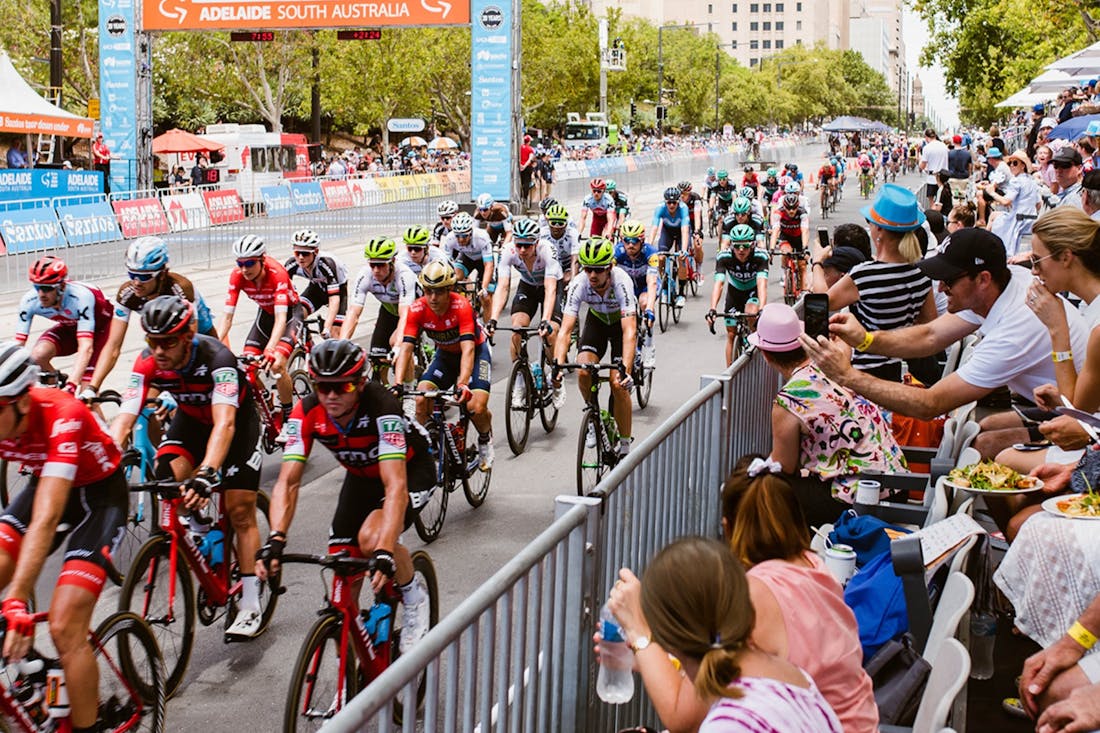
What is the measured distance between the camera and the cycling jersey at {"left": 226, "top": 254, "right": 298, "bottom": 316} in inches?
438

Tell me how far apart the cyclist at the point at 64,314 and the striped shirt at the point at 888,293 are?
17.9 feet

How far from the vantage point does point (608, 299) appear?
35.9 ft

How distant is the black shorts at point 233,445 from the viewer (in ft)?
23.3

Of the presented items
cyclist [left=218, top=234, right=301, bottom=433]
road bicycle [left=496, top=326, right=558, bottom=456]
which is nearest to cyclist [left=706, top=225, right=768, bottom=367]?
road bicycle [left=496, top=326, right=558, bottom=456]

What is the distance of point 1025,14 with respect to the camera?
4053cm

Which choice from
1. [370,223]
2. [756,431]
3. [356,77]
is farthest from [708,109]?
[756,431]

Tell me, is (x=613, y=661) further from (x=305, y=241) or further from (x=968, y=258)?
(x=305, y=241)

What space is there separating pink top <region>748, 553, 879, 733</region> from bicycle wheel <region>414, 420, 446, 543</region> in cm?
553

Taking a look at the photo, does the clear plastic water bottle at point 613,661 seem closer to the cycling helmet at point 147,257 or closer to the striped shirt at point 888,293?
the striped shirt at point 888,293

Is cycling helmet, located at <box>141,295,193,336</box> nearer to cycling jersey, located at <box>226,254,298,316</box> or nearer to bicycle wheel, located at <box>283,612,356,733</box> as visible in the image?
bicycle wheel, located at <box>283,612,356,733</box>

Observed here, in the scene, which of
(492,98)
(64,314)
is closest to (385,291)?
(64,314)

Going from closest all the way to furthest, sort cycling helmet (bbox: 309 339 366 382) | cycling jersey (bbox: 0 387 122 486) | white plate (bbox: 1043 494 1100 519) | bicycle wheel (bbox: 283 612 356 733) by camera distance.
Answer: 1. white plate (bbox: 1043 494 1100 519)
2. bicycle wheel (bbox: 283 612 356 733)
3. cycling jersey (bbox: 0 387 122 486)
4. cycling helmet (bbox: 309 339 366 382)

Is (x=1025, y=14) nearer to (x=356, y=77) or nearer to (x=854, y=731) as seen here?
(x=356, y=77)

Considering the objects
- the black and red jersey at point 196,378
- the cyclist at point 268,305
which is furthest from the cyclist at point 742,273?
the black and red jersey at point 196,378
